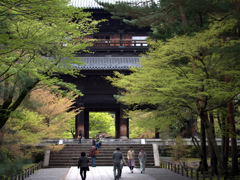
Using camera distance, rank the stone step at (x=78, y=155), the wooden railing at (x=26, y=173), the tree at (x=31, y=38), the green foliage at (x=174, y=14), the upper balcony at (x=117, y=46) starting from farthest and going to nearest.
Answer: the upper balcony at (x=117, y=46), the stone step at (x=78, y=155), the green foliage at (x=174, y=14), the wooden railing at (x=26, y=173), the tree at (x=31, y=38)

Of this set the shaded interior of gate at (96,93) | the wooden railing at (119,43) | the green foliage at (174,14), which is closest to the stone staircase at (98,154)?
the shaded interior of gate at (96,93)

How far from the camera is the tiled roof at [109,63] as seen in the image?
91.0ft

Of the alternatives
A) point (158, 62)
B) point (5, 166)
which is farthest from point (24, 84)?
point (158, 62)

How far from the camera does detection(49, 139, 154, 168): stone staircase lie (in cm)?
2334

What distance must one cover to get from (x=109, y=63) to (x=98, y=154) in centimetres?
871

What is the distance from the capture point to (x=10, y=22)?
31.6 ft

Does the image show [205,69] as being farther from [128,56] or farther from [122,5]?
[128,56]

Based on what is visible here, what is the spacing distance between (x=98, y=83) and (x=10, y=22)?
19790 mm

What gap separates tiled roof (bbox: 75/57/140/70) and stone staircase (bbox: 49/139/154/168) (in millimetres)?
6648

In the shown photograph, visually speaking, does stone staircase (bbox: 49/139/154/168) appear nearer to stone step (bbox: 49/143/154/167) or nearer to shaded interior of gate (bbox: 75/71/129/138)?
stone step (bbox: 49/143/154/167)

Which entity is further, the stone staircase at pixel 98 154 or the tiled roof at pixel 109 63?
the tiled roof at pixel 109 63

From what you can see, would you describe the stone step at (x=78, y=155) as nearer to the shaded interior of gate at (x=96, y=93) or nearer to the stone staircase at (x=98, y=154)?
the stone staircase at (x=98, y=154)

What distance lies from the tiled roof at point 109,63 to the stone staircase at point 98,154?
21.8 feet

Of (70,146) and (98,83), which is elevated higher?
(98,83)
